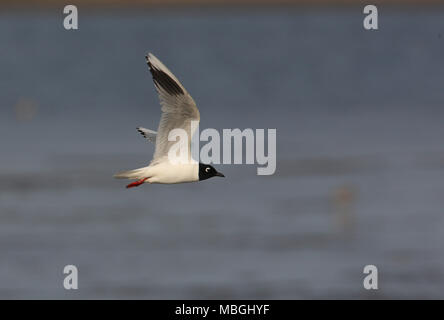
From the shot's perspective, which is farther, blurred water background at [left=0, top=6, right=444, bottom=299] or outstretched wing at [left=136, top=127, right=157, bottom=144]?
blurred water background at [left=0, top=6, right=444, bottom=299]

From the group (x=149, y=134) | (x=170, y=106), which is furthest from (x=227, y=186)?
(x=170, y=106)

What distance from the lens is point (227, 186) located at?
43000 mm

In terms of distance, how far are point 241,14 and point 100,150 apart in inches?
2066

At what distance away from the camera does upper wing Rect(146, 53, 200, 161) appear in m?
16.0

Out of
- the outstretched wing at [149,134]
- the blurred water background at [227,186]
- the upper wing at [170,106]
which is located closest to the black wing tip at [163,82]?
the upper wing at [170,106]

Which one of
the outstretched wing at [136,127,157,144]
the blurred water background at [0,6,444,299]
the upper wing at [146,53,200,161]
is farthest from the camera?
the blurred water background at [0,6,444,299]

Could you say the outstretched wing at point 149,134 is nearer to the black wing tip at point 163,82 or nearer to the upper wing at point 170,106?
the upper wing at point 170,106

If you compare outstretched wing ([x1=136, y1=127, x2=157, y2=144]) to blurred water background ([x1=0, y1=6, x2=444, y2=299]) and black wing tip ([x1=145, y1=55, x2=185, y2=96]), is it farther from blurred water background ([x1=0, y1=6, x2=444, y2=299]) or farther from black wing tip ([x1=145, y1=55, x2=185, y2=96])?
blurred water background ([x1=0, y1=6, x2=444, y2=299])

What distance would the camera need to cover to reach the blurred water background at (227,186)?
33625 millimetres

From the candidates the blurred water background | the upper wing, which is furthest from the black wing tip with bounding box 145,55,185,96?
the blurred water background

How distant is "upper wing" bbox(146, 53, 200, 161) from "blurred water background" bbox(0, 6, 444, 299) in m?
15.3

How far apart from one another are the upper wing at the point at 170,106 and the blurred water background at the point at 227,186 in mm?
15277

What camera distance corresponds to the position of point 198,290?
3180 centimetres
